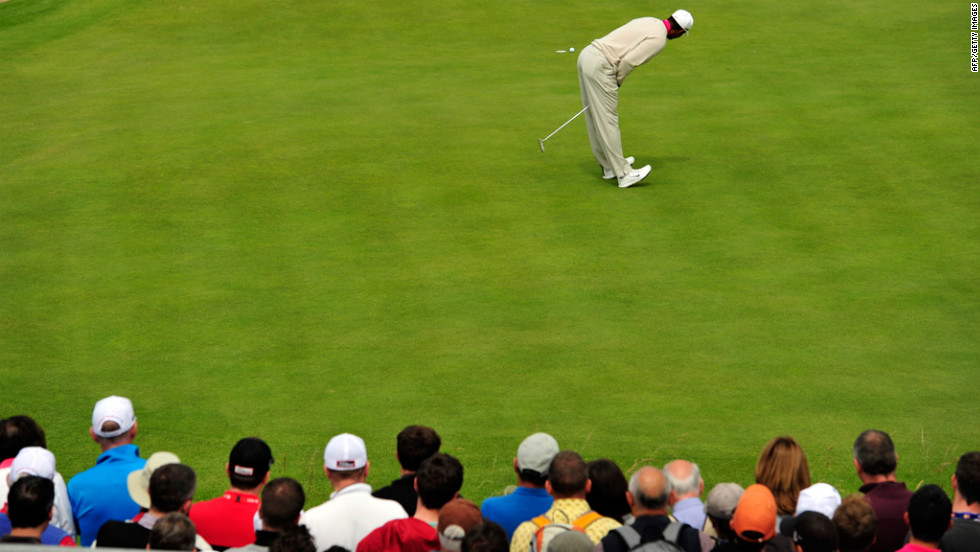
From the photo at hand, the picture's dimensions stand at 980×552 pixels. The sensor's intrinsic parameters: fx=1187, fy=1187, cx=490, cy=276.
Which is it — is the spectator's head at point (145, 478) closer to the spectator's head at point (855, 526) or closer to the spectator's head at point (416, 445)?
the spectator's head at point (416, 445)

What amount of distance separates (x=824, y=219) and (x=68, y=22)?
1676 centimetres

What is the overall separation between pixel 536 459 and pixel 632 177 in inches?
358

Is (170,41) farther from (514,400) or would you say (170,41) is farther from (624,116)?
(514,400)

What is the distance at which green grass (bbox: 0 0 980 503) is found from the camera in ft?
33.2

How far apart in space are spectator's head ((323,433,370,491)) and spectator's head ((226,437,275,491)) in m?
0.35

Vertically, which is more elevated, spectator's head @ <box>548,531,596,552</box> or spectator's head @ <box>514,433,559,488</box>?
spectator's head @ <box>548,531,596,552</box>

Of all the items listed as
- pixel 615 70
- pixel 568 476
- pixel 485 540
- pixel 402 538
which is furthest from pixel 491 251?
pixel 485 540

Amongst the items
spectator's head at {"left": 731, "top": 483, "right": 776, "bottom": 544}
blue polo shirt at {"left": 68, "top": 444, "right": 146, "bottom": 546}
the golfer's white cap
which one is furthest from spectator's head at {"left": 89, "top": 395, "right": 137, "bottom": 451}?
the golfer's white cap

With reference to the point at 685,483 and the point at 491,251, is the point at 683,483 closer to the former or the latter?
the point at 685,483

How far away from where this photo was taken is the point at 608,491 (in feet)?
21.4

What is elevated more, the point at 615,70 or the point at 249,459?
the point at 249,459

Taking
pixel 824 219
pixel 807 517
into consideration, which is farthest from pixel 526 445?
pixel 824 219

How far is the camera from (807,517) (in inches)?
227

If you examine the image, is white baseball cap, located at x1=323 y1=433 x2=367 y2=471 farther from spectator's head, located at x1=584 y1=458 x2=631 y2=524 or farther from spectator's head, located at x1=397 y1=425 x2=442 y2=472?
spectator's head, located at x1=584 y1=458 x2=631 y2=524
